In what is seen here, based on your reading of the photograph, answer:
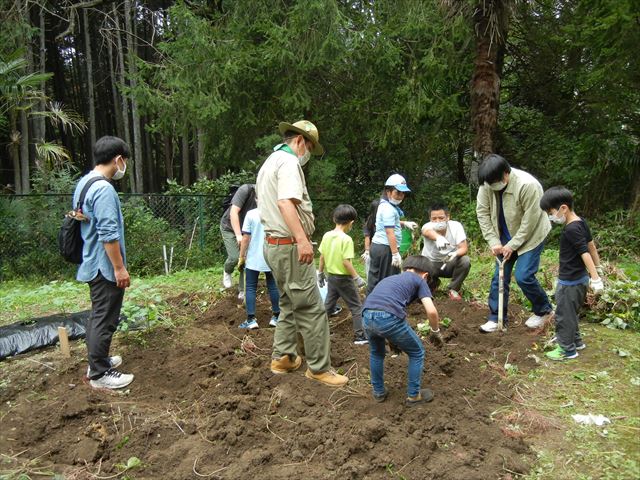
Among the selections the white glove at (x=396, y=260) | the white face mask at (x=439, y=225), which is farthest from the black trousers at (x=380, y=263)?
the white face mask at (x=439, y=225)

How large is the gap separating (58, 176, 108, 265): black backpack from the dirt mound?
A: 1.06 meters

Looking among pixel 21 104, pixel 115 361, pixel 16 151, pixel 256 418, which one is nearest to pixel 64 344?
pixel 115 361

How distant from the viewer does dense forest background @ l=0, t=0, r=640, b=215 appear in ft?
32.6

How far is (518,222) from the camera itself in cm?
479

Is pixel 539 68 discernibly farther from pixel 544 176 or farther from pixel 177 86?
pixel 177 86

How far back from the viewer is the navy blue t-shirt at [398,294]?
10.8 feet

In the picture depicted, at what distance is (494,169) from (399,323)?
7.00ft

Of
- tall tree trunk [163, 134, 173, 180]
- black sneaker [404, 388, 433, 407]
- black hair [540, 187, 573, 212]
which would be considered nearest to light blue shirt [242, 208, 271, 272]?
black sneaker [404, 388, 433, 407]

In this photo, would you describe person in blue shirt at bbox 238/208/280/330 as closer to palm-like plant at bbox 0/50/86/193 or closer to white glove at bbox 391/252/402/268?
white glove at bbox 391/252/402/268

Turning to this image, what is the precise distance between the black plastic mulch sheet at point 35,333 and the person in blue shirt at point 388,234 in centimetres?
322

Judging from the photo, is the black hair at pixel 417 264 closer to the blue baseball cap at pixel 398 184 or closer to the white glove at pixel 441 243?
the blue baseball cap at pixel 398 184

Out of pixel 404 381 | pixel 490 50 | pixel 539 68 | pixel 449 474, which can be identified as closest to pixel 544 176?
pixel 539 68

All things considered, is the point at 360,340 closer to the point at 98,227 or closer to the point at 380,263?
the point at 380,263

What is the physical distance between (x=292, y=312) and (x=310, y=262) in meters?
0.53
